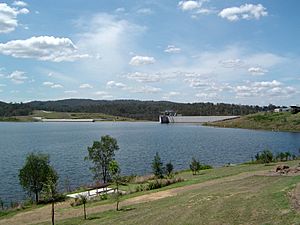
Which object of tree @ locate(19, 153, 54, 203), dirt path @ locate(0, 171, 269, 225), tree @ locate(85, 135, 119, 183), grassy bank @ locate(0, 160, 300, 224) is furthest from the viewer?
tree @ locate(85, 135, 119, 183)

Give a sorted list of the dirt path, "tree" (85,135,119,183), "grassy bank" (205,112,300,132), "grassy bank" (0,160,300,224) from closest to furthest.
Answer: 1. "grassy bank" (0,160,300,224)
2. the dirt path
3. "tree" (85,135,119,183)
4. "grassy bank" (205,112,300,132)

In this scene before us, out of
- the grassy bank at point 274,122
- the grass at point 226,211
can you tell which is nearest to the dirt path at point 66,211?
the grass at point 226,211

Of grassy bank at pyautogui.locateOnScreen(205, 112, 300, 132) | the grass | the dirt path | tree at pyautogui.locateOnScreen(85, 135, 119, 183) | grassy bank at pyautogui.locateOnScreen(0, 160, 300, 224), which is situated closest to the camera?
the grass

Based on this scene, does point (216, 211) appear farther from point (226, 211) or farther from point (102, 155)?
point (102, 155)

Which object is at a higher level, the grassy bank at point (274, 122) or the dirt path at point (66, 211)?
the grassy bank at point (274, 122)

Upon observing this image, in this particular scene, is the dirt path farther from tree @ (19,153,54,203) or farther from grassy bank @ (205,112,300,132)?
grassy bank @ (205,112,300,132)

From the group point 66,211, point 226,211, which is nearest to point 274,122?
point 66,211

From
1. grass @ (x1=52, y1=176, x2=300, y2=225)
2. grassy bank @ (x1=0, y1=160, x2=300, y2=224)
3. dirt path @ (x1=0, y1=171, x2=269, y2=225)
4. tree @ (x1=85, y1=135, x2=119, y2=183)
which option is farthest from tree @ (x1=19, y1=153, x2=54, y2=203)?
grass @ (x1=52, y1=176, x2=300, y2=225)

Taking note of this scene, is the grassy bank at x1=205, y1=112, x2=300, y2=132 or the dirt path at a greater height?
the grassy bank at x1=205, y1=112, x2=300, y2=132

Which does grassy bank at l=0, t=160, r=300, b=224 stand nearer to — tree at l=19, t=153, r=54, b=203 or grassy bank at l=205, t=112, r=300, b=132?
tree at l=19, t=153, r=54, b=203

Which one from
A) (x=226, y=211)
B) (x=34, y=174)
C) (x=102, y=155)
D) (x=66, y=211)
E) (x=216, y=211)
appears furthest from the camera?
(x=102, y=155)

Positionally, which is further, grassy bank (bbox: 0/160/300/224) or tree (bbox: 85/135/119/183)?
tree (bbox: 85/135/119/183)

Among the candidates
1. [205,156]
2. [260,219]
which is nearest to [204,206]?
[260,219]

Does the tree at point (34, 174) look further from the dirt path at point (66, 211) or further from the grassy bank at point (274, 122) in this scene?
the grassy bank at point (274, 122)
